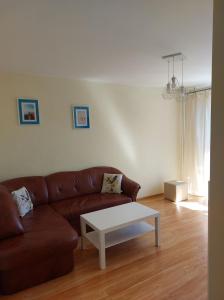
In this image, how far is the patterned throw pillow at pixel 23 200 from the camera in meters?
2.67

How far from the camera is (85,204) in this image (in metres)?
3.05

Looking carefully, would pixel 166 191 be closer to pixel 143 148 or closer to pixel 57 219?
pixel 143 148

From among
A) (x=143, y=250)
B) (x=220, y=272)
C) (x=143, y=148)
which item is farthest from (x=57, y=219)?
(x=143, y=148)

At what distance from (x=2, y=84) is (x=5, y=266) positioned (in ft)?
7.86

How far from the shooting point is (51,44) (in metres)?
2.11

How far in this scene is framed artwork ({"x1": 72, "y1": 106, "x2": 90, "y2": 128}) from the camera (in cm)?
365

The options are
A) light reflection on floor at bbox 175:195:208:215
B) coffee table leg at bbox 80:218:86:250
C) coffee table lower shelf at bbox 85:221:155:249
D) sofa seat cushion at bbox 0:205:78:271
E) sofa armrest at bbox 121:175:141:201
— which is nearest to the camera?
sofa seat cushion at bbox 0:205:78:271

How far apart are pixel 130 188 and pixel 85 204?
0.82 meters

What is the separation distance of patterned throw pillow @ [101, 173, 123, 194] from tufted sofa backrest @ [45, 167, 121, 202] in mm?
106

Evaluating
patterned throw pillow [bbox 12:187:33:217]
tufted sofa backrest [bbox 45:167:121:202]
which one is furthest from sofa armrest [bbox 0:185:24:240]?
tufted sofa backrest [bbox 45:167:121:202]

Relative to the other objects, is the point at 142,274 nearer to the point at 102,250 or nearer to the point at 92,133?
the point at 102,250

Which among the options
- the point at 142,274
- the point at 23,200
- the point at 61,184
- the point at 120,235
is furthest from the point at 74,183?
the point at 142,274

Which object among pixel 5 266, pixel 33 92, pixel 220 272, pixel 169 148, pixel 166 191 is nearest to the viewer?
pixel 220 272

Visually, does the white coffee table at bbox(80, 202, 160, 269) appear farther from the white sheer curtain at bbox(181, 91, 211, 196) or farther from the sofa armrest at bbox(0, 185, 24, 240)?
the white sheer curtain at bbox(181, 91, 211, 196)
